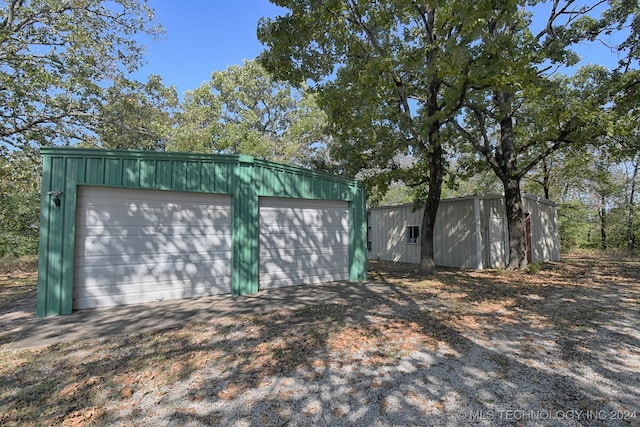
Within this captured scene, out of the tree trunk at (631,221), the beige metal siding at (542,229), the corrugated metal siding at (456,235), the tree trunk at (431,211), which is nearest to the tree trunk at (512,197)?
the corrugated metal siding at (456,235)

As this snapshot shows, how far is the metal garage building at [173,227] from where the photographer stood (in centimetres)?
520

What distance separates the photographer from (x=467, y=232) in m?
11.3

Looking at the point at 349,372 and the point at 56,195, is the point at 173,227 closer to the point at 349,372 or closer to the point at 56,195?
the point at 56,195

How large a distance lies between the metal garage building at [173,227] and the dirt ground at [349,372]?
1.64 metres

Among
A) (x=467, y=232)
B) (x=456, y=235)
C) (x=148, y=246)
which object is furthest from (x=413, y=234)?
(x=148, y=246)

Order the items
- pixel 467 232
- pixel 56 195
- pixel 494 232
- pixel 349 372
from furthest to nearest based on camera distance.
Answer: pixel 467 232
pixel 494 232
pixel 56 195
pixel 349 372

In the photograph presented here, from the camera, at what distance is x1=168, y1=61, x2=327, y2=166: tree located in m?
17.1

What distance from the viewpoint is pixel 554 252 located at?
13820 mm

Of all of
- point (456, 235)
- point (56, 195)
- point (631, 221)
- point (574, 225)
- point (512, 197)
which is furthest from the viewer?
point (574, 225)

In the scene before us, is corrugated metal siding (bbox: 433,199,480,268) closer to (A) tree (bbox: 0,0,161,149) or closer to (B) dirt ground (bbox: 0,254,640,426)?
(B) dirt ground (bbox: 0,254,640,426)

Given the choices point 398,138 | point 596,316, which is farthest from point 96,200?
point 596,316

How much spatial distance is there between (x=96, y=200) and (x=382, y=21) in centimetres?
769

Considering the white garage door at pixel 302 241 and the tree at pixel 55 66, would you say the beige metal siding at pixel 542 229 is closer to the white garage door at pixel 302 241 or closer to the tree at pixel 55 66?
the white garage door at pixel 302 241

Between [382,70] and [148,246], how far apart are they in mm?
6230
